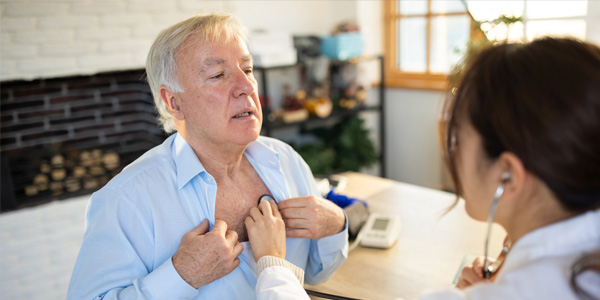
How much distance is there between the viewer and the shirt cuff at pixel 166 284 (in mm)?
1139

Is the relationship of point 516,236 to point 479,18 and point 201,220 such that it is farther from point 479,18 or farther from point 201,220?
point 479,18

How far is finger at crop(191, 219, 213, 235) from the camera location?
4.12 ft

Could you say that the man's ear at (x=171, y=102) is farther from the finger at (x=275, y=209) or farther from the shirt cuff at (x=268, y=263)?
the shirt cuff at (x=268, y=263)

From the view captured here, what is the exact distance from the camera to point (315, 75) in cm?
414

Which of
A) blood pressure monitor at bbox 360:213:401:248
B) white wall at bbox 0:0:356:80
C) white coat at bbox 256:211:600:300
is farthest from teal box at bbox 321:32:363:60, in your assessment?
white coat at bbox 256:211:600:300

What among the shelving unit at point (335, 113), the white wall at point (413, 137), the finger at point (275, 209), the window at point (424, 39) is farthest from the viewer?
the white wall at point (413, 137)

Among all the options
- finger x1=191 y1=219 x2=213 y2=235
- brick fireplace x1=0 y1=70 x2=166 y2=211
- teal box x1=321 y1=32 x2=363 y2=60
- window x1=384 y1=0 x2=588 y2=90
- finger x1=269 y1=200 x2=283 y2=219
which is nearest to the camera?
finger x1=191 y1=219 x2=213 y2=235

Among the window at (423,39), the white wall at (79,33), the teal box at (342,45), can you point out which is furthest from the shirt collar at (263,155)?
the window at (423,39)

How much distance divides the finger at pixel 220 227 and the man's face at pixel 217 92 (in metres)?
0.23

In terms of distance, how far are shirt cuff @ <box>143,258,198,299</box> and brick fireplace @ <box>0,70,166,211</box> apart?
2.33 m

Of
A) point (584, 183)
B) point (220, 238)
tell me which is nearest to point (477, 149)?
point (584, 183)

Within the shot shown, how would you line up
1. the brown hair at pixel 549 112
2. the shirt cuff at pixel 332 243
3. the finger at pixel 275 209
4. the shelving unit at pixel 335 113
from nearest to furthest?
1. the brown hair at pixel 549 112
2. the finger at pixel 275 209
3. the shirt cuff at pixel 332 243
4. the shelving unit at pixel 335 113

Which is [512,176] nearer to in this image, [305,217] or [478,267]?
[478,267]

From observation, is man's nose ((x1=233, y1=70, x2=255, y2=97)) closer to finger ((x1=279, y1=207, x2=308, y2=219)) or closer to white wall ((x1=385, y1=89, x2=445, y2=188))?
finger ((x1=279, y1=207, x2=308, y2=219))
